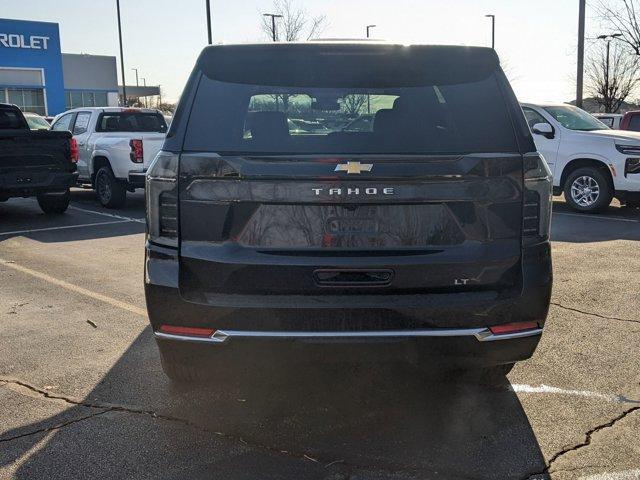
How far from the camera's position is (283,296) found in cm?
305

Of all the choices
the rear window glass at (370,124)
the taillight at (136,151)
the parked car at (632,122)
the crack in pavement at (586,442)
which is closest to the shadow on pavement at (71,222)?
the taillight at (136,151)

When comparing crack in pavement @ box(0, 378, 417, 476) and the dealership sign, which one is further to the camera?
the dealership sign

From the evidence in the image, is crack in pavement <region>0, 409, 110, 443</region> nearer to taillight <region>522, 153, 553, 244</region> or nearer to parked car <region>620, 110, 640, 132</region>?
taillight <region>522, 153, 553, 244</region>

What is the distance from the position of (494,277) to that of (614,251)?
18.2ft

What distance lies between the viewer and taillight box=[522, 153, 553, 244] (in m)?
3.14

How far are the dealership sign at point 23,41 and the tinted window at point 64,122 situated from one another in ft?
119

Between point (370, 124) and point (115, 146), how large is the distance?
9.03 metres

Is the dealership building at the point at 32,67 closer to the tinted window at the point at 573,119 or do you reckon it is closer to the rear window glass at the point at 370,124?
the tinted window at the point at 573,119

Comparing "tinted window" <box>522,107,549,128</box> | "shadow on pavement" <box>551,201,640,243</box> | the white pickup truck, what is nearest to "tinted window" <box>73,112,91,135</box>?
the white pickup truck

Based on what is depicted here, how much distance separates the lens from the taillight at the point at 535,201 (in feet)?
10.3

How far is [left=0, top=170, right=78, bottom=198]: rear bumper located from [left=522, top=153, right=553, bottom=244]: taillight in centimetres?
882

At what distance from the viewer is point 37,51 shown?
4697 cm

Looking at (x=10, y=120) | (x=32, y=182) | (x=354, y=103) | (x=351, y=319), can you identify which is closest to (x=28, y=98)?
(x=10, y=120)

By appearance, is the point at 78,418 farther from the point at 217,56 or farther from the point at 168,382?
the point at 217,56
